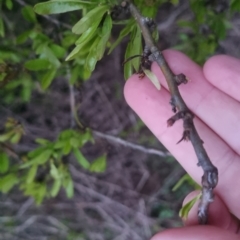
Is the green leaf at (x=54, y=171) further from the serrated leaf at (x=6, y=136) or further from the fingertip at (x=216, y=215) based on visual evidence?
the fingertip at (x=216, y=215)

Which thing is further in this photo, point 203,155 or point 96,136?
point 96,136

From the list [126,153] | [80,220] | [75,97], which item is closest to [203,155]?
[75,97]

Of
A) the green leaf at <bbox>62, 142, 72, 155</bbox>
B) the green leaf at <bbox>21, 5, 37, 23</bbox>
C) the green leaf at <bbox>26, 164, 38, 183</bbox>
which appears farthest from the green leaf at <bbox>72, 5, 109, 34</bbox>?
the green leaf at <bbox>26, 164, 38, 183</bbox>

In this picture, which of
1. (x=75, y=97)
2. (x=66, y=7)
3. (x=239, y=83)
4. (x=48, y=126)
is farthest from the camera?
(x=48, y=126)

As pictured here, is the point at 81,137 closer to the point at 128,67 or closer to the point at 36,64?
the point at 36,64

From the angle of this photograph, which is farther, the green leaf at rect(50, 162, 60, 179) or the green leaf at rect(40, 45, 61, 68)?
the green leaf at rect(50, 162, 60, 179)

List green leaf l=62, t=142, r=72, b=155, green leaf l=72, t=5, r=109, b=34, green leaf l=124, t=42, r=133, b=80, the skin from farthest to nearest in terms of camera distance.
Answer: green leaf l=62, t=142, r=72, b=155 → the skin → green leaf l=124, t=42, r=133, b=80 → green leaf l=72, t=5, r=109, b=34

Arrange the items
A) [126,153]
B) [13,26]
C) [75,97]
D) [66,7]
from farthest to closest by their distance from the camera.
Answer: [126,153], [75,97], [13,26], [66,7]

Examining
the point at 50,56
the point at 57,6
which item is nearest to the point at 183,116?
the point at 57,6

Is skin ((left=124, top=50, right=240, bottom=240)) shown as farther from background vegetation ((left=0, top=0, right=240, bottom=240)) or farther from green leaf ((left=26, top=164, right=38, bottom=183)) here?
green leaf ((left=26, top=164, right=38, bottom=183))

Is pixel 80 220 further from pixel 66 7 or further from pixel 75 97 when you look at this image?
pixel 66 7
